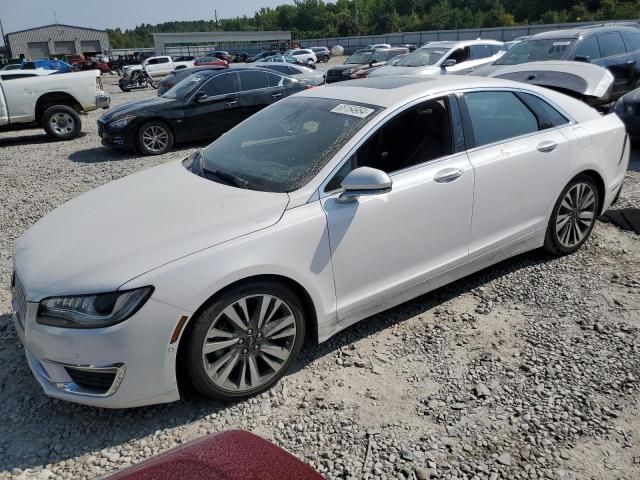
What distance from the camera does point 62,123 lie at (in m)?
11.1

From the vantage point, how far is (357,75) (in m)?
16.0

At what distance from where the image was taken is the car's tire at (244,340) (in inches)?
99.6

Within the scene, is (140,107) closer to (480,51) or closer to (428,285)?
(428,285)

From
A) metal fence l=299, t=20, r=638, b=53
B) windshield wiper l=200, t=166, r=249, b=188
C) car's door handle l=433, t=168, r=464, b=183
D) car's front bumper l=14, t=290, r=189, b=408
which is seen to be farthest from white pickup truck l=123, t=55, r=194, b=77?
car's front bumper l=14, t=290, r=189, b=408

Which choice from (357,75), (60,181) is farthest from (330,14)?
(60,181)

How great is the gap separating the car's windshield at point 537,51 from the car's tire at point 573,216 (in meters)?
6.39

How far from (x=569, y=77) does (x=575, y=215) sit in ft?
14.0

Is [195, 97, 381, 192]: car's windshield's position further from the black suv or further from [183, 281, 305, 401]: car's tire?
the black suv

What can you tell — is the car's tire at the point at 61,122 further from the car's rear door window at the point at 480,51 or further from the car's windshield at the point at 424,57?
the car's rear door window at the point at 480,51

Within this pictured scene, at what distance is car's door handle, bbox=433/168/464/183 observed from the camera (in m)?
3.24

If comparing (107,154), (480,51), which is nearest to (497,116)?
(107,154)

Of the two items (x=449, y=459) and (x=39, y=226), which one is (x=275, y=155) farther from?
(x=449, y=459)

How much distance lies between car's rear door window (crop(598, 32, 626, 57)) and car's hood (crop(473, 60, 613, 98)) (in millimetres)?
2291

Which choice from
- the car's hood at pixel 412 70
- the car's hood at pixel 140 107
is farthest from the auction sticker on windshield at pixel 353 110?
the car's hood at pixel 412 70
